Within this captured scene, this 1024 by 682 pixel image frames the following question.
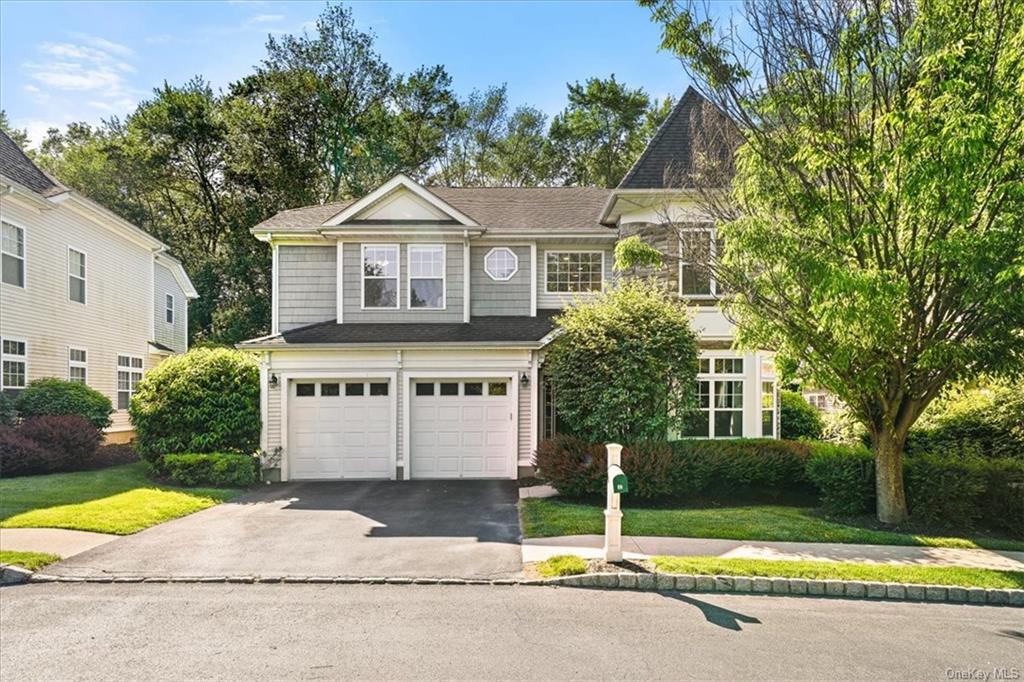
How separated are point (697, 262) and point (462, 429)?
256 inches

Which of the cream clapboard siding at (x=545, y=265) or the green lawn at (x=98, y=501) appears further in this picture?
the cream clapboard siding at (x=545, y=265)

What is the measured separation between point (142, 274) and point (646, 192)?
18.7 meters

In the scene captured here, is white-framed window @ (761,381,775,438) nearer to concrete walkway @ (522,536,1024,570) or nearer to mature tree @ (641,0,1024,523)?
mature tree @ (641,0,1024,523)

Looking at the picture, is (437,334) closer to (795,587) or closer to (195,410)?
(195,410)

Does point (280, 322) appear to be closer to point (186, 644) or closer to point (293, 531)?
point (293, 531)

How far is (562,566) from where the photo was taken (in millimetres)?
7262

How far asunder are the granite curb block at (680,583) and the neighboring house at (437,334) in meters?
7.16

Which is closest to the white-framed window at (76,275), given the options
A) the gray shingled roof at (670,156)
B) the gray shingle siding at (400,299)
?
the gray shingle siding at (400,299)

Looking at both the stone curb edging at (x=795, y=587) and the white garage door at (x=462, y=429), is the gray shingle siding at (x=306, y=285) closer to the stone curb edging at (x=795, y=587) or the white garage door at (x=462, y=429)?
the white garage door at (x=462, y=429)

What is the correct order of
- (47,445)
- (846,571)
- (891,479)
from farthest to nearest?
(47,445), (891,479), (846,571)

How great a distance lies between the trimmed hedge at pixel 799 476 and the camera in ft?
32.3

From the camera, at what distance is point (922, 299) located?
890 cm

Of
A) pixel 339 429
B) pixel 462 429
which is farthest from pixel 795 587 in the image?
pixel 339 429

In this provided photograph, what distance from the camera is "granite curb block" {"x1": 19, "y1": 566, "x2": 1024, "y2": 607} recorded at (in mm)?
6781
